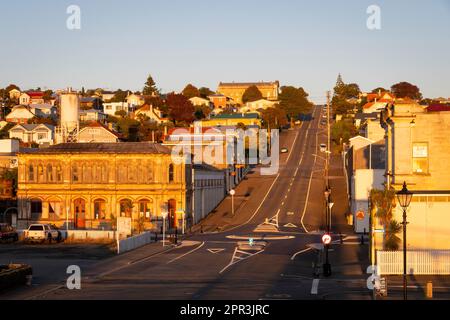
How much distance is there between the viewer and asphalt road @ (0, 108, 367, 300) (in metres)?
38.5

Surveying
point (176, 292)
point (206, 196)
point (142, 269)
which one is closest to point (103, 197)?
point (206, 196)

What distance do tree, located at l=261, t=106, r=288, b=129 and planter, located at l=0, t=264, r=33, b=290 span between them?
146 metres

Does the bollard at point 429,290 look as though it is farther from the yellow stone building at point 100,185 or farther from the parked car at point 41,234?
the yellow stone building at point 100,185

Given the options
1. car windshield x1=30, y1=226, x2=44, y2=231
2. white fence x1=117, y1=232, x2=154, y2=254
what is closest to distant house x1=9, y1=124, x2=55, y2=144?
car windshield x1=30, y1=226, x2=44, y2=231

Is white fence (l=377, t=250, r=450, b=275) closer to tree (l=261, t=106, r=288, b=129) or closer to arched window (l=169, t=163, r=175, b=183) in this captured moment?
arched window (l=169, t=163, r=175, b=183)

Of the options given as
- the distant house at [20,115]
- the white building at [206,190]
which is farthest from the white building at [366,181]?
the distant house at [20,115]

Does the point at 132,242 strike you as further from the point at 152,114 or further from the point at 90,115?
the point at 152,114

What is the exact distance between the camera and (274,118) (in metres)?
192

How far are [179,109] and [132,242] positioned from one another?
130651 millimetres

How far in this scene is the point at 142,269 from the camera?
49.1 meters

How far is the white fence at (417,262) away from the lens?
43.6m

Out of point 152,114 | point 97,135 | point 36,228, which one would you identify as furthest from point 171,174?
point 152,114

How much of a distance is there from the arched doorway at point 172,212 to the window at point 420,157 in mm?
38963
